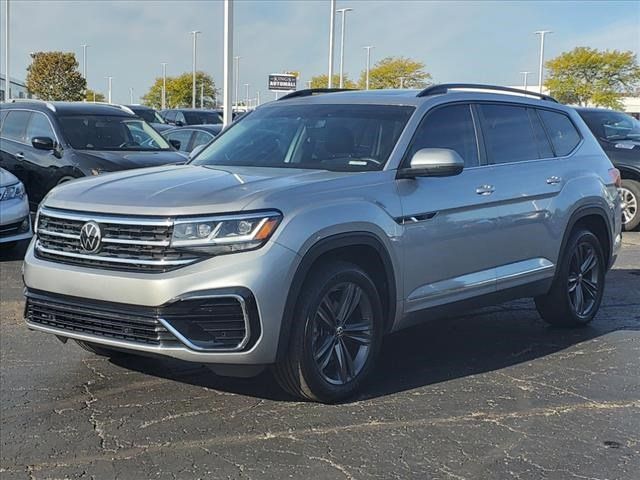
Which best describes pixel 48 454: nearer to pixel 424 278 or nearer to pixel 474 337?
pixel 424 278

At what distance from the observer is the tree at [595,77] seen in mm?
58625

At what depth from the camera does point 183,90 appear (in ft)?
238

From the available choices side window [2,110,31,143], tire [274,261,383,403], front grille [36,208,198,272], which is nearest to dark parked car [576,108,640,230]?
side window [2,110,31,143]

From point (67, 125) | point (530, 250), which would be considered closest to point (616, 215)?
point (530, 250)

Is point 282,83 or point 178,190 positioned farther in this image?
point 282,83

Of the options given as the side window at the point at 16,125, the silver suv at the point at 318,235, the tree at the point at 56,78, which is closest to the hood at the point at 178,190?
the silver suv at the point at 318,235

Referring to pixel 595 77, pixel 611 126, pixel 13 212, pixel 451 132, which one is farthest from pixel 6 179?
pixel 595 77

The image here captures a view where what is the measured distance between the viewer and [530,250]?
5.75 m

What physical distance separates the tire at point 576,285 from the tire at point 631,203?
6.27 meters

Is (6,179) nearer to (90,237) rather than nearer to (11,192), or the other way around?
(11,192)

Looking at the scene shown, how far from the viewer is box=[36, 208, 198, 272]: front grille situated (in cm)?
401

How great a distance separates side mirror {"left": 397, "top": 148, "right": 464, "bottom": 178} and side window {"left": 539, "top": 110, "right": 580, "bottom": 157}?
1.84 meters

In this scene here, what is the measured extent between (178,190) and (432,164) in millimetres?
1496

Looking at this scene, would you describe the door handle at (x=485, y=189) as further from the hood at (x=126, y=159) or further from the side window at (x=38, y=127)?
the side window at (x=38, y=127)
